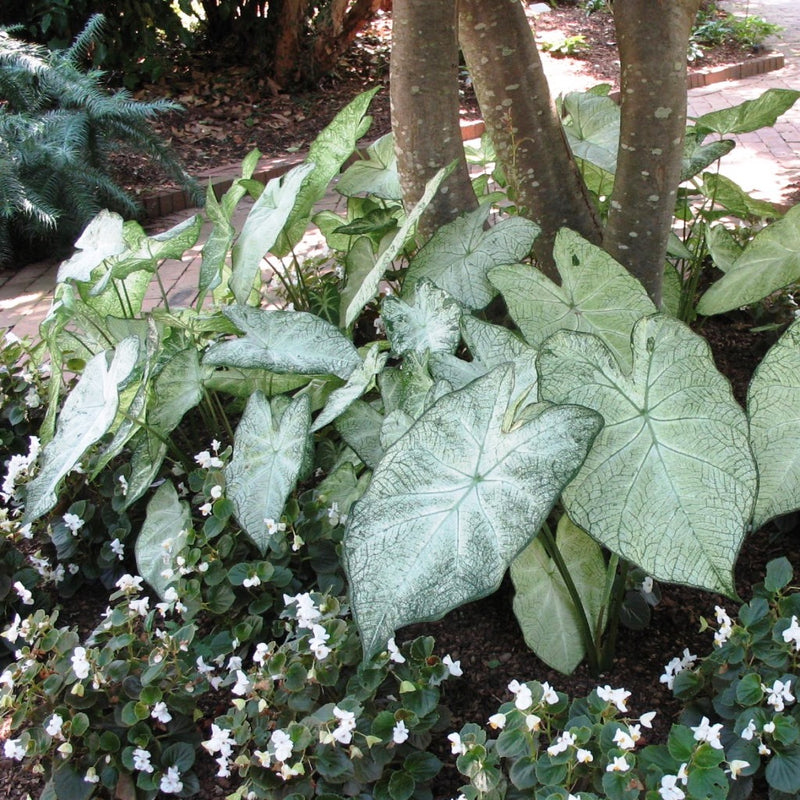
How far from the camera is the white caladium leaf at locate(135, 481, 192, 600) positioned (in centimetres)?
165

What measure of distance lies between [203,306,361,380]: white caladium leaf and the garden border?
2.69 metres

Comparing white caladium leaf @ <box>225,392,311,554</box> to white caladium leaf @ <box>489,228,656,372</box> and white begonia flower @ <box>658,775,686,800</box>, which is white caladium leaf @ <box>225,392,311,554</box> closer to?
white caladium leaf @ <box>489,228,656,372</box>

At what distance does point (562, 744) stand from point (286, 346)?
886mm

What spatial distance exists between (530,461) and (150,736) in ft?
2.59

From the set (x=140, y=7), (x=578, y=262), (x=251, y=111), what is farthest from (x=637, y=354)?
(x=140, y=7)

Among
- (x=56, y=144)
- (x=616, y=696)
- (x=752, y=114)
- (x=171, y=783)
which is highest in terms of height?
(x=752, y=114)

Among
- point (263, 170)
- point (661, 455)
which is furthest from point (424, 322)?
point (263, 170)

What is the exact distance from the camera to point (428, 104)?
2.03 m

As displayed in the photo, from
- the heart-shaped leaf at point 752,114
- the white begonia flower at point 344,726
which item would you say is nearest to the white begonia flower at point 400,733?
the white begonia flower at point 344,726

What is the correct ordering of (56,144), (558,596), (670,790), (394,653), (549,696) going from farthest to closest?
(56,144) < (558,596) < (394,653) < (549,696) < (670,790)

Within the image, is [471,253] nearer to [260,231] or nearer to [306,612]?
[260,231]

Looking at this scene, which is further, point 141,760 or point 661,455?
point 141,760

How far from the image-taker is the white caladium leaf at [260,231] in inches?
73.8

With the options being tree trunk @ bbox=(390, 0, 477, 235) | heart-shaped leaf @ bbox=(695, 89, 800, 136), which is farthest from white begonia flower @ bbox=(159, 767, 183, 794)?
heart-shaped leaf @ bbox=(695, 89, 800, 136)
